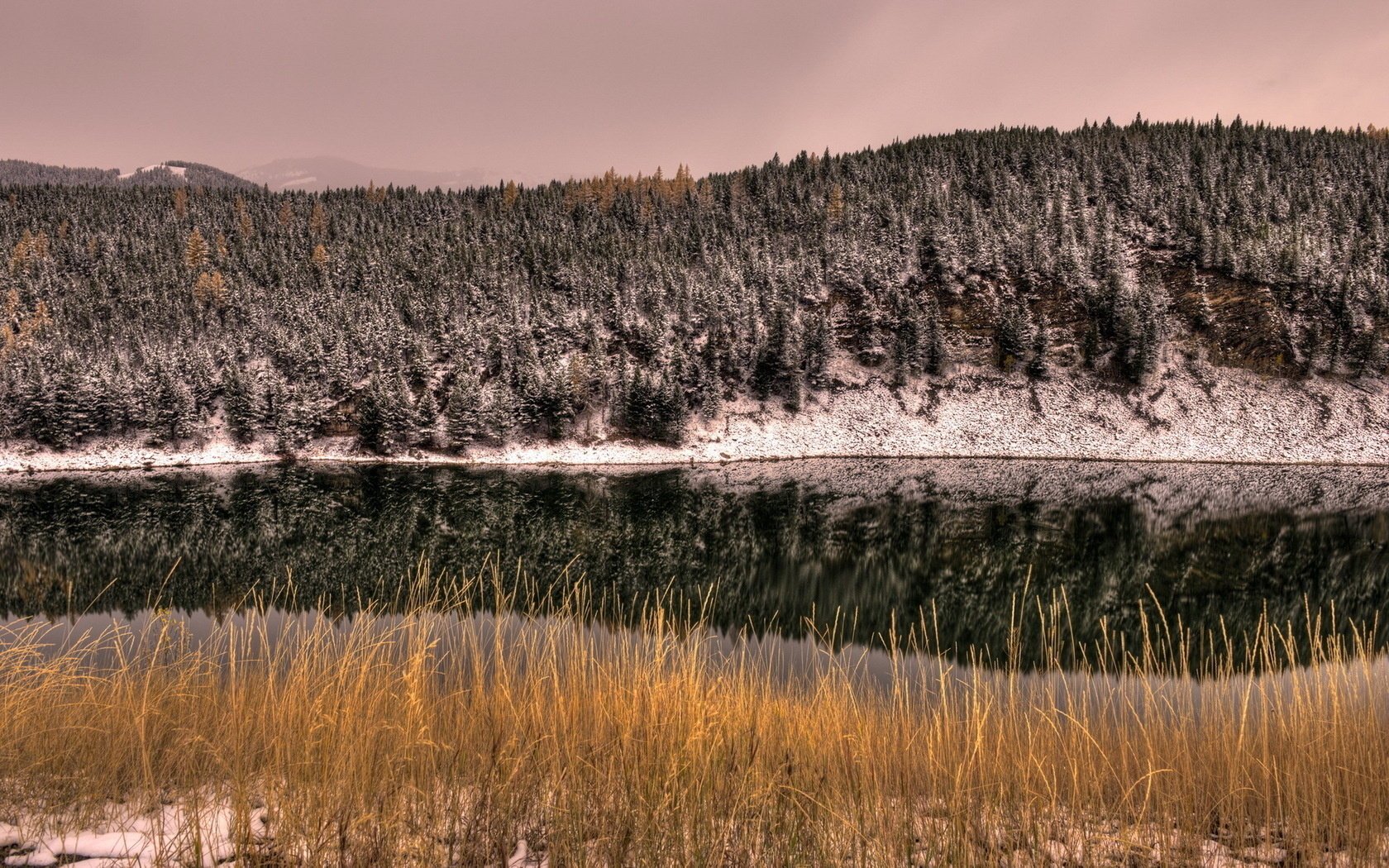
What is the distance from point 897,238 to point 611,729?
95.0 meters

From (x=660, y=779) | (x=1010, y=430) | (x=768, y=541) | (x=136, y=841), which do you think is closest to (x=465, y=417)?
(x=768, y=541)

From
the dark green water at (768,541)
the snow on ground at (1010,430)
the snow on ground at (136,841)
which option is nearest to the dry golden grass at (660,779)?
the snow on ground at (136,841)

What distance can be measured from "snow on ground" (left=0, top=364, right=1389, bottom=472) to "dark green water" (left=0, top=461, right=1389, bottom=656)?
31.4 feet

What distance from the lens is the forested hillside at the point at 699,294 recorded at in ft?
211

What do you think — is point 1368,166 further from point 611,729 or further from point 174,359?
point 174,359

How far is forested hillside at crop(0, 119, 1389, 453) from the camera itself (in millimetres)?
64250

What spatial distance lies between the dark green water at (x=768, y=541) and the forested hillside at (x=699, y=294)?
1723 centimetres

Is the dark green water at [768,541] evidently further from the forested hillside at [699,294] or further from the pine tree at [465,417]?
the forested hillside at [699,294]

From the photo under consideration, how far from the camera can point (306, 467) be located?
56.1 m

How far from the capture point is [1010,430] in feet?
212

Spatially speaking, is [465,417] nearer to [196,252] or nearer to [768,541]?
[768,541]

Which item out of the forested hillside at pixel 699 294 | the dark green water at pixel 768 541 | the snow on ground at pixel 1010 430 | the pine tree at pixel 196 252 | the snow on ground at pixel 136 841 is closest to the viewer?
the snow on ground at pixel 136 841

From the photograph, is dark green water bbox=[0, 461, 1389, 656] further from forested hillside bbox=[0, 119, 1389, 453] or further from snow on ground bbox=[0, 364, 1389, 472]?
forested hillside bbox=[0, 119, 1389, 453]

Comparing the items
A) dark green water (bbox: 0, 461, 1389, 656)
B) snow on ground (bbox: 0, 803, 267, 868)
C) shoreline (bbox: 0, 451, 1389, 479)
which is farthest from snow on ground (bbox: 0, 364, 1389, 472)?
snow on ground (bbox: 0, 803, 267, 868)
